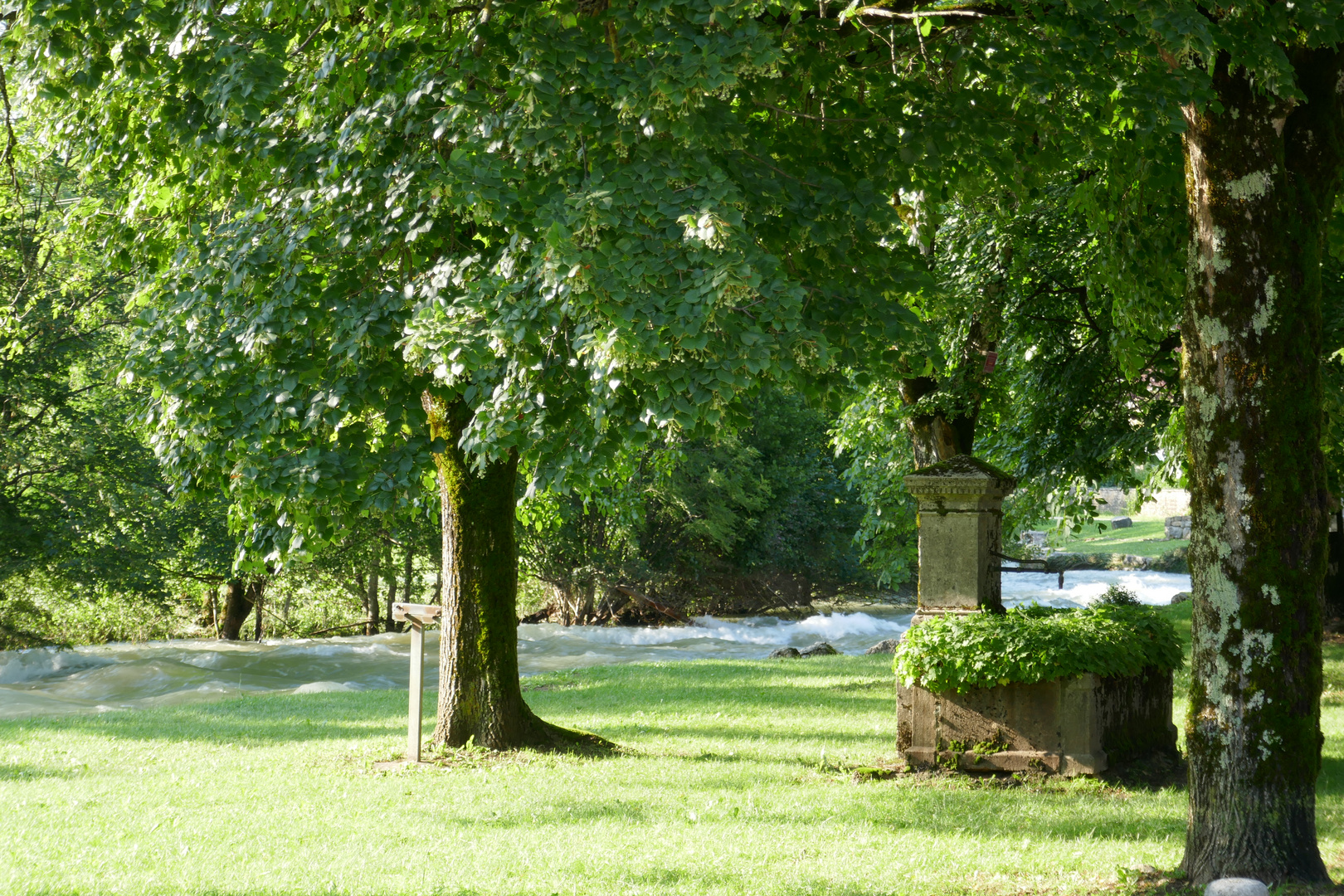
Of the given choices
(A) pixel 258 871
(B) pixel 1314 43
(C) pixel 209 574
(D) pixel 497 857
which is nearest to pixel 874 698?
(D) pixel 497 857

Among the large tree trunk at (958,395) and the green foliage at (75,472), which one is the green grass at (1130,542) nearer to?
the large tree trunk at (958,395)

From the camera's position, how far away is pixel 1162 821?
759 cm

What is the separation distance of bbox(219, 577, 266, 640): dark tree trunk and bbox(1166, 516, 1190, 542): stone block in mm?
35766

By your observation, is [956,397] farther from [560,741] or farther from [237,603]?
[237,603]

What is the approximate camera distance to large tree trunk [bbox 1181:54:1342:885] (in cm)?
556

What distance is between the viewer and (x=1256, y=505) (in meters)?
5.59

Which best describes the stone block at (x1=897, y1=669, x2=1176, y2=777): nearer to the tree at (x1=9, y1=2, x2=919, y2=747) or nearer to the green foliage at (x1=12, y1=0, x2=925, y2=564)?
the green foliage at (x1=12, y1=0, x2=925, y2=564)

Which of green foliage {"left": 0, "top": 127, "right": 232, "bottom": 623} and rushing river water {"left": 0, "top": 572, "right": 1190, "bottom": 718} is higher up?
green foliage {"left": 0, "top": 127, "right": 232, "bottom": 623}

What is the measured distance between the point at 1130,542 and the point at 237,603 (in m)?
40.5

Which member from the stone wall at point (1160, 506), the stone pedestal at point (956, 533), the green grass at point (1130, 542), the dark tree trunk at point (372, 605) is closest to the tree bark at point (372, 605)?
the dark tree trunk at point (372, 605)

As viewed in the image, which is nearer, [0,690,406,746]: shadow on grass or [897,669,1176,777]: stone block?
[897,669,1176,777]: stone block

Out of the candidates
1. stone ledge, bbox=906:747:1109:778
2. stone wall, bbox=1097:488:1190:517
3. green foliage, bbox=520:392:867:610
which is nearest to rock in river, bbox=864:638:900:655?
green foliage, bbox=520:392:867:610

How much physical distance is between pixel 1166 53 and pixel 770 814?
5346 millimetres

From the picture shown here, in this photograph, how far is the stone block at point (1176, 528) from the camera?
48250mm
